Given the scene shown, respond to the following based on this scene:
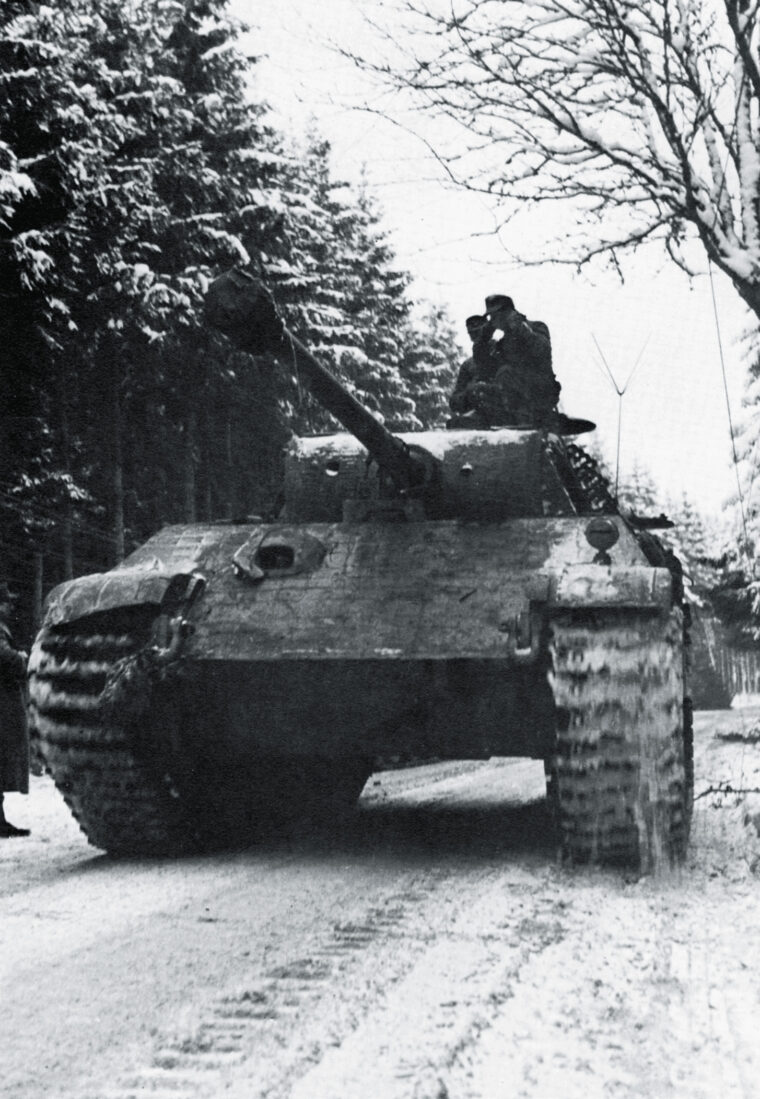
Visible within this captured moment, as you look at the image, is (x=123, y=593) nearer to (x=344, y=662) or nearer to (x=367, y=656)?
(x=344, y=662)

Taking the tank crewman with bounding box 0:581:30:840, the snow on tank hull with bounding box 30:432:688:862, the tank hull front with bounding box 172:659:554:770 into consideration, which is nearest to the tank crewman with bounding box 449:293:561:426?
the snow on tank hull with bounding box 30:432:688:862

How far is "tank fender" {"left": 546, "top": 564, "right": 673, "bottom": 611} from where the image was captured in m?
5.88

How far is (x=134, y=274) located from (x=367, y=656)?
13.9 metres

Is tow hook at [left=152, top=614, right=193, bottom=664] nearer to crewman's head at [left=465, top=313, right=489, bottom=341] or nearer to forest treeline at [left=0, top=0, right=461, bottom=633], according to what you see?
crewman's head at [left=465, top=313, right=489, bottom=341]

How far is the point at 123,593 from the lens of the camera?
21.6 feet

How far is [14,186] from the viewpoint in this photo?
14.1m

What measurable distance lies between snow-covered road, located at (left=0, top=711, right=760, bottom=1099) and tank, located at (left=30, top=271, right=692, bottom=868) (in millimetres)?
406

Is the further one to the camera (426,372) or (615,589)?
(426,372)

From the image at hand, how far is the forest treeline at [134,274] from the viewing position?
15.7 meters

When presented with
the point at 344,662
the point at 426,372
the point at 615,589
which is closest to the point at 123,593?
the point at 344,662

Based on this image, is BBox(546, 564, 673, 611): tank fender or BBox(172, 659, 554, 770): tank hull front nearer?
BBox(546, 564, 673, 611): tank fender

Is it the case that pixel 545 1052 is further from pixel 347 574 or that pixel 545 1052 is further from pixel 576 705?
pixel 347 574

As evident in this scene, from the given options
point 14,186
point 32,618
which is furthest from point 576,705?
point 32,618

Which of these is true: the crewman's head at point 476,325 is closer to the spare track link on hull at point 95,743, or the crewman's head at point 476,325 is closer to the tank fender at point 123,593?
the tank fender at point 123,593
